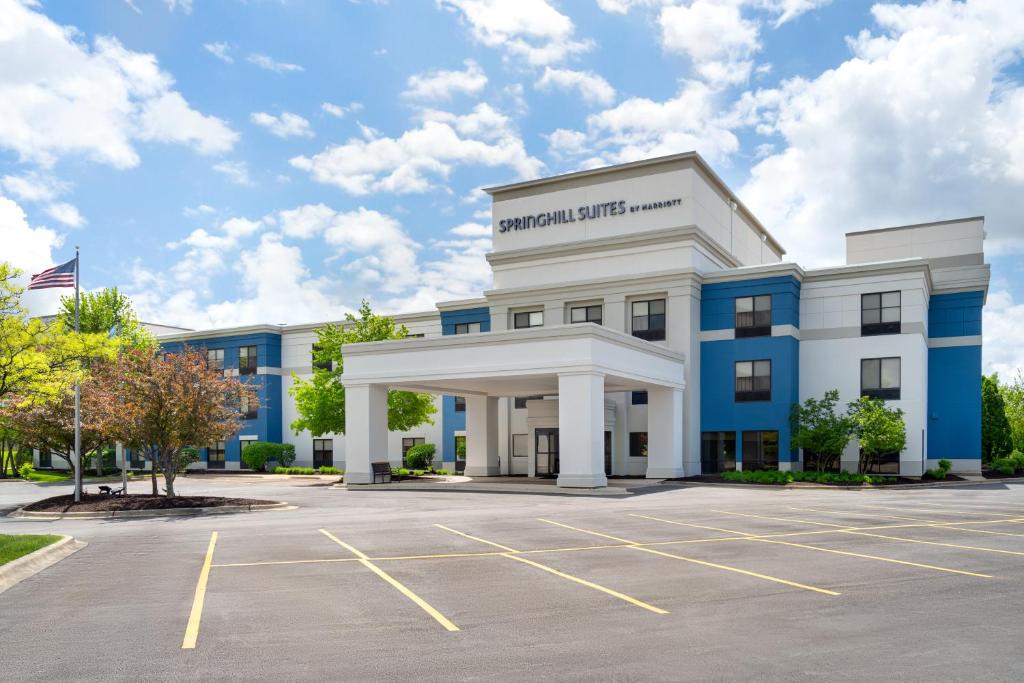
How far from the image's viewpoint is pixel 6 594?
1184 centimetres

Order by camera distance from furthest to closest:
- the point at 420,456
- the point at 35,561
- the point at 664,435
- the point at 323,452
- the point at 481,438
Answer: the point at 323,452, the point at 420,456, the point at 481,438, the point at 664,435, the point at 35,561

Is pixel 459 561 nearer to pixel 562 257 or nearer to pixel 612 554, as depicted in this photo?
pixel 612 554

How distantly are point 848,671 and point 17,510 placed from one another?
25.5 m

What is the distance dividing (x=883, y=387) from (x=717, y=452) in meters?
8.14

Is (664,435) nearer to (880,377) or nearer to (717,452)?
(717,452)

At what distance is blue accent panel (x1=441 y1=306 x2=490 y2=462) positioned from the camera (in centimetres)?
5094

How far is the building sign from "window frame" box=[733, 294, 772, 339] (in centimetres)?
575

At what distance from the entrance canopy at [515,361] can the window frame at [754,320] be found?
3.71 m

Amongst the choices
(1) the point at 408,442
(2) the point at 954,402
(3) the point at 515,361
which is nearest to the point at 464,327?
(1) the point at 408,442

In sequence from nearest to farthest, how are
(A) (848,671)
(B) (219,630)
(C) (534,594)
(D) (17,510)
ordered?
1. (A) (848,671)
2. (B) (219,630)
3. (C) (534,594)
4. (D) (17,510)

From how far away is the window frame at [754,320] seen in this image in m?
40.2

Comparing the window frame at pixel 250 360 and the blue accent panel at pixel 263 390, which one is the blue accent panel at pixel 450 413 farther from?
the window frame at pixel 250 360

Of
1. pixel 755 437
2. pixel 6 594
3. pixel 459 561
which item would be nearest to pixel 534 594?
pixel 459 561

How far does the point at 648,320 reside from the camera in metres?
41.8
